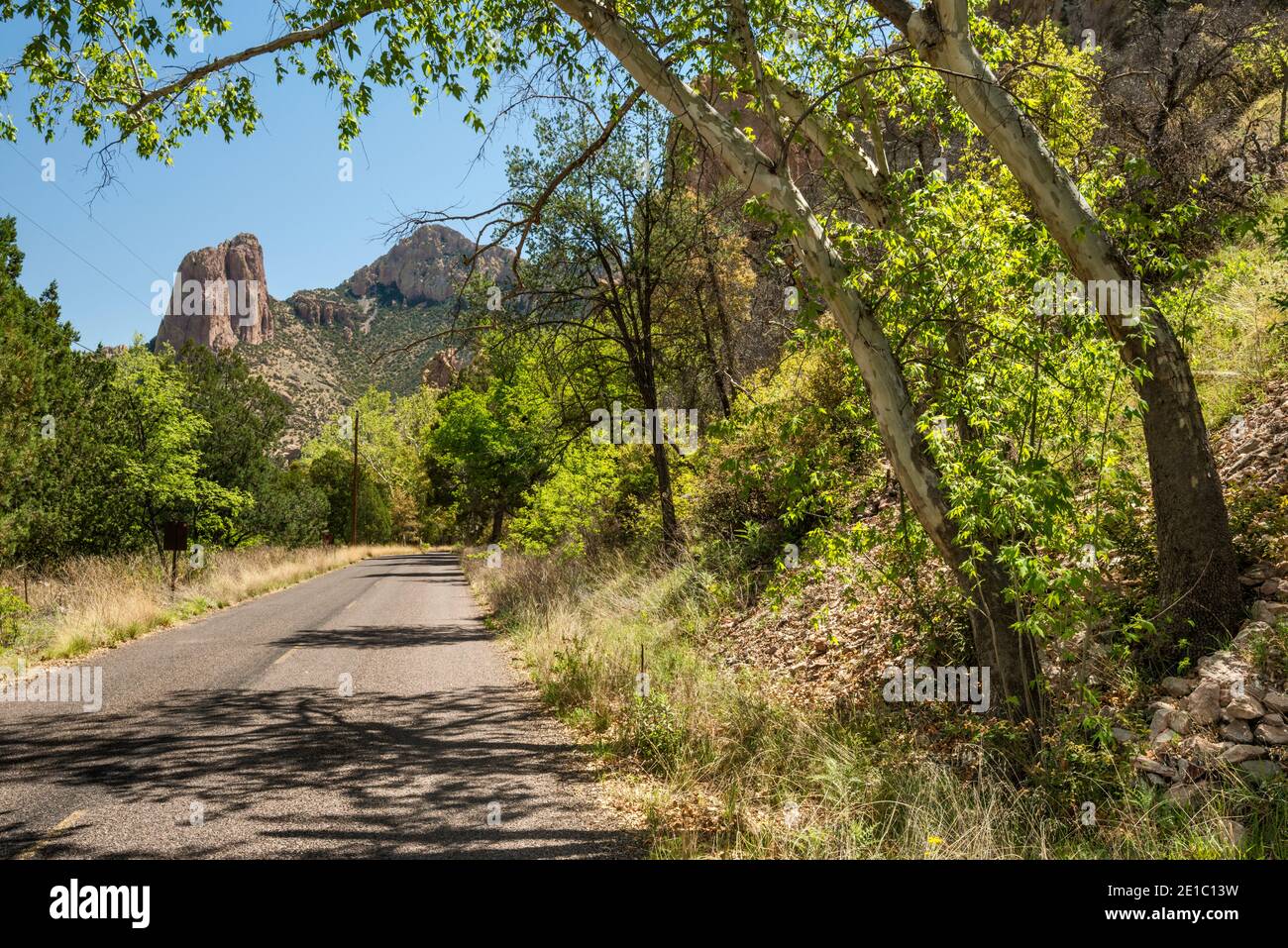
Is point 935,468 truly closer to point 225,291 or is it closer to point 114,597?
point 114,597

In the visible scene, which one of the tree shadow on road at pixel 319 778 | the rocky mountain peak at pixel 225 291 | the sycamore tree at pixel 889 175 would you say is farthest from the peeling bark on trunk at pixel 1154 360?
the rocky mountain peak at pixel 225 291

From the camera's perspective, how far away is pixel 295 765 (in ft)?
19.8

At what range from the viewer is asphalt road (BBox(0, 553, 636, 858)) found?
450 centimetres

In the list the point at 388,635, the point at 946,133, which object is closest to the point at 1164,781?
the point at 946,133

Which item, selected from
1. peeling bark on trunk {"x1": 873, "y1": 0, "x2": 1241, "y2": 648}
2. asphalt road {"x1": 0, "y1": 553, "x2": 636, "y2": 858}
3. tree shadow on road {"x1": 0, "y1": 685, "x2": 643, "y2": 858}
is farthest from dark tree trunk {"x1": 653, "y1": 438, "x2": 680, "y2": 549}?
peeling bark on trunk {"x1": 873, "y1": 0, "x2": 1241, "y2": 648}

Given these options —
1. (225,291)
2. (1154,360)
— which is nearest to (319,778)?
(1154,360)

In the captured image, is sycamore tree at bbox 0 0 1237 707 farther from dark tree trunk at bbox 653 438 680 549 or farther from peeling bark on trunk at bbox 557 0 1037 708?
dark tree trunk at bbox 653 438 680 549

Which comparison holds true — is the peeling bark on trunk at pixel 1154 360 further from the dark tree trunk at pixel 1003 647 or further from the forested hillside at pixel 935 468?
the dark tree trunk at pixel 1003 647

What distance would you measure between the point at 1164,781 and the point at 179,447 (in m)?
27.4

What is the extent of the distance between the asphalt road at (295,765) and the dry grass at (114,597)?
684mm

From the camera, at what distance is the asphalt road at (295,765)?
Result: 14.8ft

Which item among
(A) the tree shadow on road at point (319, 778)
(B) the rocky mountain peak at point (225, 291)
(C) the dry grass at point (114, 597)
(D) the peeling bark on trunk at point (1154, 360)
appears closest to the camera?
(A) the tree shadow on road at point (319, 778)

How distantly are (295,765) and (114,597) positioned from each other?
33.5 feet
